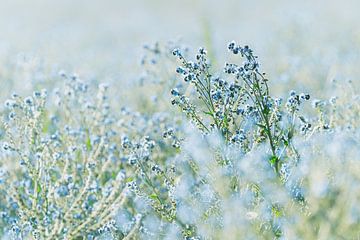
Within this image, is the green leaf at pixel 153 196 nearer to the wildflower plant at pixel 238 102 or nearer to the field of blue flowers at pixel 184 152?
the field of blue flowers at pixel 184 152

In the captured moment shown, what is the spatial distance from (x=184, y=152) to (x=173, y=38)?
27.7ft

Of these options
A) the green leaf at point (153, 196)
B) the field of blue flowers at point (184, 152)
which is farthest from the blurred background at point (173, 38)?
the green leaf at point (153, 196)

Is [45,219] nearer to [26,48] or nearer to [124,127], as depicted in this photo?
[124,127]

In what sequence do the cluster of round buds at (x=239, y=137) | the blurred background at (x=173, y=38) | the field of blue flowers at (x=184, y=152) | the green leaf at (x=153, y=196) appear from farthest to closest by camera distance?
the blurred background at (x=173, y=38) → the green leaf at (x=153, y=196) → the cluster of round buds at (x=239, y=137) → the field of blue flowers at (x=184, y=152)

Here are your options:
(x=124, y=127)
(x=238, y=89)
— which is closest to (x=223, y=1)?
(x=124, y=127)

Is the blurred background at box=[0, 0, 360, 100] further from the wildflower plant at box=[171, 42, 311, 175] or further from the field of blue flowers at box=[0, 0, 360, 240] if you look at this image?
the wildflower plant at box=[171, 42, 311, 175]

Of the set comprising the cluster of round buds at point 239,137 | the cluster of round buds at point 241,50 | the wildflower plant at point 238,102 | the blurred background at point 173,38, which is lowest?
the cluster of round buds at point 239,137

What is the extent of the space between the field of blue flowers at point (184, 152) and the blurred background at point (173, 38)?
5 centimetres

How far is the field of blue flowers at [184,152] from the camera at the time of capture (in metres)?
2.96

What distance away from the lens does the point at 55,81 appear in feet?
22.6

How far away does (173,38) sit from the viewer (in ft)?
38.8

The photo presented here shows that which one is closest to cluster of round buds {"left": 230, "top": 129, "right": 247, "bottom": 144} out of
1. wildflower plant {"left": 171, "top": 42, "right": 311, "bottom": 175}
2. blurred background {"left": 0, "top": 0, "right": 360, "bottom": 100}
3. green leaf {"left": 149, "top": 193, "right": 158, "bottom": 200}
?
wildflower plant {"left": 171, "top": 42, "right": 311, "bottom": 175}

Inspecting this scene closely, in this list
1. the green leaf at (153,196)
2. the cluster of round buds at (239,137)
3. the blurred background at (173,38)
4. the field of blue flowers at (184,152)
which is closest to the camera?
the field of blue flowers at (184,152)

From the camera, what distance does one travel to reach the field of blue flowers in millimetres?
2963
